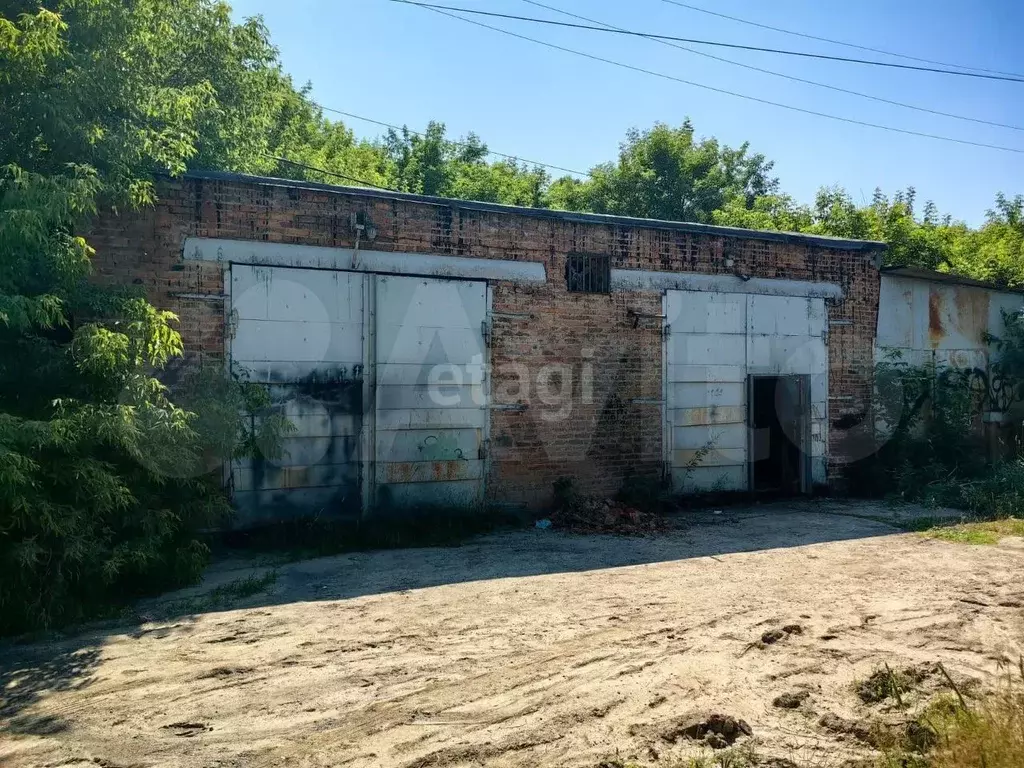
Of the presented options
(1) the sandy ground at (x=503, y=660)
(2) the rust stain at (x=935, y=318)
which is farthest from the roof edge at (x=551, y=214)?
(1) the sandy ground at (x=503, y=660)

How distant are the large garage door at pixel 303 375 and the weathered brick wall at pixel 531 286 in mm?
356

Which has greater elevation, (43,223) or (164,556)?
(43,223)

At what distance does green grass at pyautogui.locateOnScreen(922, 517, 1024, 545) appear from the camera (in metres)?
8.23

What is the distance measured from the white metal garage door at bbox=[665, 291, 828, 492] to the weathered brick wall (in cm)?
32

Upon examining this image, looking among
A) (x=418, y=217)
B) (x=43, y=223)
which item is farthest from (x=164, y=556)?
(x=418, y=217)

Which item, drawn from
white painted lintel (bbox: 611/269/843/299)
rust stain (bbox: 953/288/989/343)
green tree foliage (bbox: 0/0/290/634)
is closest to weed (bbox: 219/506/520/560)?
green tree foliage (bbox: 0/0/290/634)

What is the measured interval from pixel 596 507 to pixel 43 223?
6.41 meters

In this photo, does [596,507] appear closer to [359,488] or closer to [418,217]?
[359,488]

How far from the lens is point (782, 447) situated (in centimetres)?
1188

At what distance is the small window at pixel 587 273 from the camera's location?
31.9 feet

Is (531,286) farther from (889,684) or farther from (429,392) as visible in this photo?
(889,684)

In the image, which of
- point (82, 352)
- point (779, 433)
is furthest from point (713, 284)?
point (82, 352)

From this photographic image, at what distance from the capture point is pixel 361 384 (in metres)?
8.38

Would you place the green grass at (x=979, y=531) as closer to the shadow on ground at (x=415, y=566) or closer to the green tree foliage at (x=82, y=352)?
the shadow on ground at (x=415, y=566)
